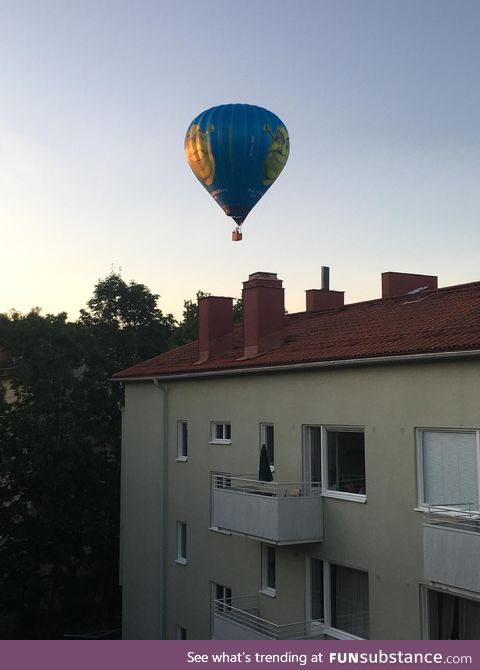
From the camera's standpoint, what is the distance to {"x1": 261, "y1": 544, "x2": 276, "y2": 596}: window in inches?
723

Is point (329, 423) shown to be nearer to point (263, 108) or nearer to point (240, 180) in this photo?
point (240, 180)

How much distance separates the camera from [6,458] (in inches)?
1155

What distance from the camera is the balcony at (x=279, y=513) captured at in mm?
15893

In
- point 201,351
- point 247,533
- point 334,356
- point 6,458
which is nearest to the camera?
point 334,356

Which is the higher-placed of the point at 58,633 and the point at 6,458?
the point at 6,458

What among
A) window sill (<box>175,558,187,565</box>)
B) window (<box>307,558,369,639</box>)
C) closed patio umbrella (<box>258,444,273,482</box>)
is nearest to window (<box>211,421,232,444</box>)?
closed patio umbrella (<box>258,444,273,482</box>)

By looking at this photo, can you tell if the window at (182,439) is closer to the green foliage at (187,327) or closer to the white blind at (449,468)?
the white blind at (449,468)

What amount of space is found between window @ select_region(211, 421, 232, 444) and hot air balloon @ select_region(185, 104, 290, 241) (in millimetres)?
7327

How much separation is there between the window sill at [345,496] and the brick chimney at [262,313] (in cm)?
504

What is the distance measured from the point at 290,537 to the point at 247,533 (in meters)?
1.20

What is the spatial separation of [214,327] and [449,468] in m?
11.5

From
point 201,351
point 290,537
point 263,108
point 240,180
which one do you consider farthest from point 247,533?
point 263,108

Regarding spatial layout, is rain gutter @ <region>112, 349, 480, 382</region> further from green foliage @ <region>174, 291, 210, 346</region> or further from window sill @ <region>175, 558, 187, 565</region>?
green foliage @ <region>174, 291, 210, 346</region>

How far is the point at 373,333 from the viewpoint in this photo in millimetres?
16688
